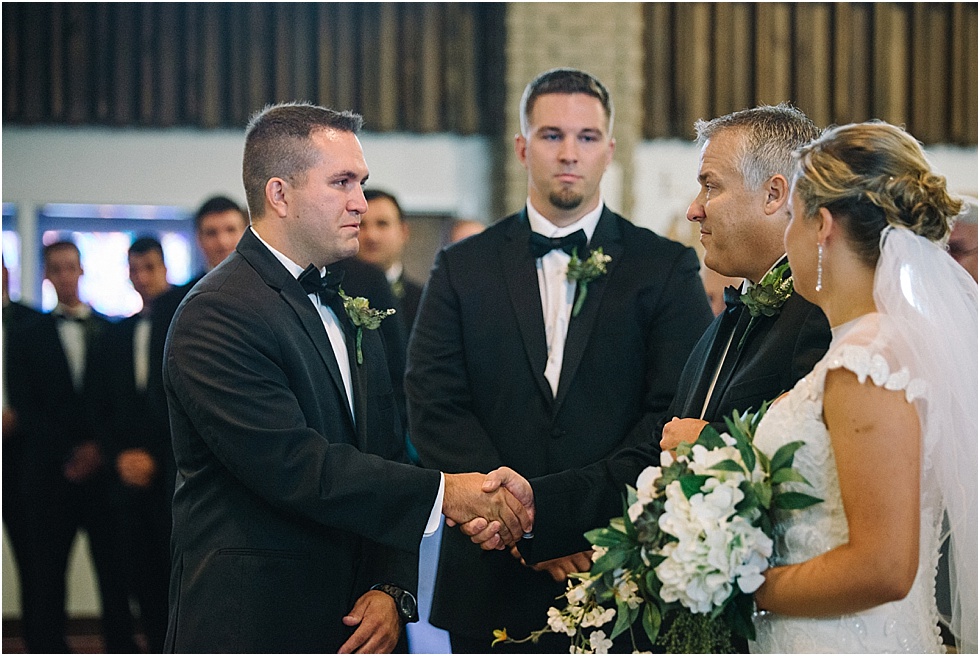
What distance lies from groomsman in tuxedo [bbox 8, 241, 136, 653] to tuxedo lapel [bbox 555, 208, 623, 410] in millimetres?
3117

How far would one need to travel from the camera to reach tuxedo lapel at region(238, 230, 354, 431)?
8.99ft

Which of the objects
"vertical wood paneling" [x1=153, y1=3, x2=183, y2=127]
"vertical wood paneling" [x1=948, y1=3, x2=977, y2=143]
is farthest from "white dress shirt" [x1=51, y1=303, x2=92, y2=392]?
"vertical wood paneling" [x1=948, y1=3, x2=977, y2=143]

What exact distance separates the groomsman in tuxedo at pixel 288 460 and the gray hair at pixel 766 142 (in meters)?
0.99

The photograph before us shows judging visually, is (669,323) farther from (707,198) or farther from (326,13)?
(326,13)

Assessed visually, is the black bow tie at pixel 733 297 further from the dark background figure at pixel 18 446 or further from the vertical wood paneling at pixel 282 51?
the vertical wood paneling at pixel 282 51

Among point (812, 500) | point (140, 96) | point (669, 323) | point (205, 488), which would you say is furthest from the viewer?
point (140, 96)

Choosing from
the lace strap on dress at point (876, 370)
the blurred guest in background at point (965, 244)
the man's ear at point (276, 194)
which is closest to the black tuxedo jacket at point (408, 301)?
the blurred guest in background at point (965, 244)

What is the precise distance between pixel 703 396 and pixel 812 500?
653mm

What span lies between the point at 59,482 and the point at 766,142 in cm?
432

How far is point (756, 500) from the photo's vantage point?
2057mm

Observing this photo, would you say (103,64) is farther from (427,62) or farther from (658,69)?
(658,69)

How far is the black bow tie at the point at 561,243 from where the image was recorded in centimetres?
339

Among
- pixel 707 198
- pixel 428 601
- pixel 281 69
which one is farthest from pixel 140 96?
pixel 707 198

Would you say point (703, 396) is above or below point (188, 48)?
below
